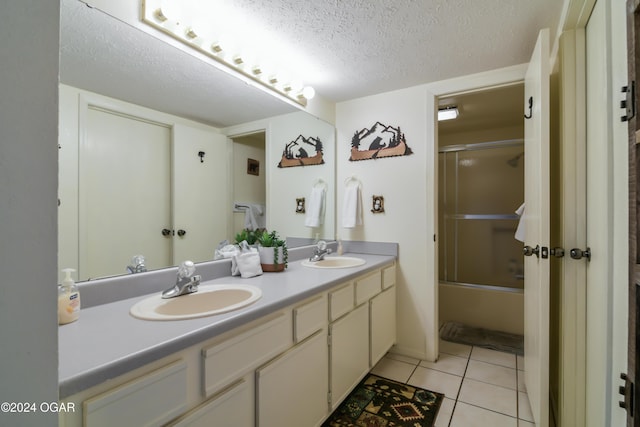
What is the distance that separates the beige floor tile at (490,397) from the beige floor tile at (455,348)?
0.40 m

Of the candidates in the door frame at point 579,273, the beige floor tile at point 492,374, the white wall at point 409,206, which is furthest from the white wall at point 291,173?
the door frame at point 579,273

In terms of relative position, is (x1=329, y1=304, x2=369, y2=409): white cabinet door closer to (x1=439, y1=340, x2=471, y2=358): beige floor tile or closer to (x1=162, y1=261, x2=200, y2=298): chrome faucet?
(x1=162, y1=261, x2=200, y2=298): chrome faucet

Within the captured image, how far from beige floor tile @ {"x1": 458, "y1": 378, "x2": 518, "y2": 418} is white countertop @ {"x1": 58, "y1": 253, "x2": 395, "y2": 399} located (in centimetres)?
130

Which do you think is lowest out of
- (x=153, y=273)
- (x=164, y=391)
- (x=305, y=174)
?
(x=164, y=391)

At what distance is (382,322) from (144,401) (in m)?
1.58

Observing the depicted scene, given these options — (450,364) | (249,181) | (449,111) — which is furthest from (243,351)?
(449,111)

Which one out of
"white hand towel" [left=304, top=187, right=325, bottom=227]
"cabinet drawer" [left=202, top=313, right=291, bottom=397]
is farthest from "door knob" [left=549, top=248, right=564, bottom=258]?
"white hand towel" [left=304, top=187, right=325, bottom=227]

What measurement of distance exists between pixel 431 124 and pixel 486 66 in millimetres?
461

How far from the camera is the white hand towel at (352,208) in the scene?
7.43ft
